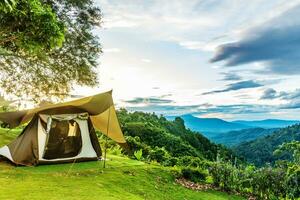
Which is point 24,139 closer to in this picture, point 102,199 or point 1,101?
point 102,199

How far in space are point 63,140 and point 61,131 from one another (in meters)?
0.33

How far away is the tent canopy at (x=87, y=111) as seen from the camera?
13.4m

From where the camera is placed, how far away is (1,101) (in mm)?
20922

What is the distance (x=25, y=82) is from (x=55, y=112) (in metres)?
7.26

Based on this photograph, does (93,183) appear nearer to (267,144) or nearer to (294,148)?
(294,148)

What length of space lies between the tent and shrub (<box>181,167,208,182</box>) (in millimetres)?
2465

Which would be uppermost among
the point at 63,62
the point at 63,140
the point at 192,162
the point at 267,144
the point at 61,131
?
the point at 63,62

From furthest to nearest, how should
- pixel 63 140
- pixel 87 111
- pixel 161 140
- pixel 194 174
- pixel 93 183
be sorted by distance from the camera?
1. pixel 161 140
2. pixel 63 140
3. pixel 194 174
4. pixel 87 111
5. pixel 93 183

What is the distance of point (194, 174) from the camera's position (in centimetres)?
1381

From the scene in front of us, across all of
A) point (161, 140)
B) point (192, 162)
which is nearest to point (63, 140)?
point (192, 162)

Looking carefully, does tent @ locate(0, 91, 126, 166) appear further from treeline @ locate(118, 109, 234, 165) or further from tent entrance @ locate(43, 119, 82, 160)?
Result: treeline @ locate(118, 109, 234, 165)

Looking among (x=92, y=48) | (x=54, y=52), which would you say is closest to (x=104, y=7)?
(x=92, y=48)

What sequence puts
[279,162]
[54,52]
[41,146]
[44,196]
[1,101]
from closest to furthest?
[44,196]
[279,162]
[41,146]
[54,52]
[1,101]

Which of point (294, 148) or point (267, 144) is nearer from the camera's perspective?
point (294, 148)
